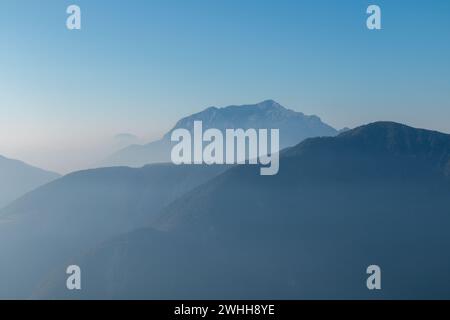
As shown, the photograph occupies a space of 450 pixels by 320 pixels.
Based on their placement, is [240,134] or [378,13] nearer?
[378,13]
